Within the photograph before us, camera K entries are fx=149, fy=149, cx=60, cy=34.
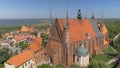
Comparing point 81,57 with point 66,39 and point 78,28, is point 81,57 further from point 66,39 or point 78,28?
point 78,28

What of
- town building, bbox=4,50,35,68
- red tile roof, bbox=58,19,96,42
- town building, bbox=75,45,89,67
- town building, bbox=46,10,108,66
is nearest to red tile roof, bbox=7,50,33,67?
town building, bbox=4,50,35,68

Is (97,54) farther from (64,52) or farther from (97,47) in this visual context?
(64,52)

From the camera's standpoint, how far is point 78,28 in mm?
40625

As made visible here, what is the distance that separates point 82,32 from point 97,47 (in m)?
8.82

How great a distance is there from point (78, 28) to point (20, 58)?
55.7 feet

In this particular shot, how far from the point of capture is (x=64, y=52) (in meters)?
36.1

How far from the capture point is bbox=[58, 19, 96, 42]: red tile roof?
3747 centimetres

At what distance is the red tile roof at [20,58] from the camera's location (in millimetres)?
33625

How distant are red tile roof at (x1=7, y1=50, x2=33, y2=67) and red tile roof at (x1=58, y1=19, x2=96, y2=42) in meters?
10.8

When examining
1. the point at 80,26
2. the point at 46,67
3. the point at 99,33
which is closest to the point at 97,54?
the point at 99,33

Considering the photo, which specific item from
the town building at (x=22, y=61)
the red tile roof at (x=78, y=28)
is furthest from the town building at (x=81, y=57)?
the town building at (x=22, y=61)

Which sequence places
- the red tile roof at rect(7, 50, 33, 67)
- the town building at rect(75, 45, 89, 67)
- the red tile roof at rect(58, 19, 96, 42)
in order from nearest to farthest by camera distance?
the red tile roof at rect(7, 50, 33, 67) → the town building at rect(75, 45, 89, 67) → the red tile roof at rect(58, 19, 96, 42)

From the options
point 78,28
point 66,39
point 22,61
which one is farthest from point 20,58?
point 78,28

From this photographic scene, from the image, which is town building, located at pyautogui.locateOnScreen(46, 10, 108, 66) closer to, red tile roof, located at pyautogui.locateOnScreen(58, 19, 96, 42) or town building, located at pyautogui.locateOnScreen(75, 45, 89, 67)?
red tile roof, located at pyautogui.locateOnScreen(58, 19, 96, 42)
